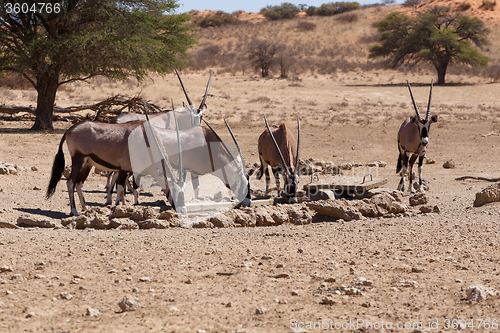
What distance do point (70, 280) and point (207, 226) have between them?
214 centimetres

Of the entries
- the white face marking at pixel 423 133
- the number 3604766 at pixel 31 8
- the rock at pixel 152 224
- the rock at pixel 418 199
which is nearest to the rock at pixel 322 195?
the rock at pixel 418 199

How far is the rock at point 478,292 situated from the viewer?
12.0 ft

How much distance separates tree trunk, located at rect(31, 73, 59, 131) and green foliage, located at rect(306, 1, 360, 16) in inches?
1967

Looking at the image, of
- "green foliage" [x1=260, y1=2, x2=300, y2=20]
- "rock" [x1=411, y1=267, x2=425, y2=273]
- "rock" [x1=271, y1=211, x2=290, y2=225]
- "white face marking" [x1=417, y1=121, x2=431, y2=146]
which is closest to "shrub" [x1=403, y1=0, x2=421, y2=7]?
"green foliage" [x1=260, y1=2, x2=300, y2=20]

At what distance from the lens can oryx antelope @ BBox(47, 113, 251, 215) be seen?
7.45 meters

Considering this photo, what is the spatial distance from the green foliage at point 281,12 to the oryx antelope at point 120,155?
188 ft

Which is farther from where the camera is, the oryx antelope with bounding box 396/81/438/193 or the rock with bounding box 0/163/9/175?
the rock with bounding box 0/163/9/175

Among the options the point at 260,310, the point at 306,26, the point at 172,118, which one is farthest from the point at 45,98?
the point at 306,26

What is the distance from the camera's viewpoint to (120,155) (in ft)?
24.7

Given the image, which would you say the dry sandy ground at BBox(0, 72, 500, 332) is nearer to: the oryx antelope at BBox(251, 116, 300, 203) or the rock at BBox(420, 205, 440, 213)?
the rock at BBox(420, 205, 440, 213)

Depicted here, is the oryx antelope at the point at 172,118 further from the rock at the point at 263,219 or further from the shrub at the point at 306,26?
the shrub at the point at 306,26

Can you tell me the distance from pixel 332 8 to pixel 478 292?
62449mm

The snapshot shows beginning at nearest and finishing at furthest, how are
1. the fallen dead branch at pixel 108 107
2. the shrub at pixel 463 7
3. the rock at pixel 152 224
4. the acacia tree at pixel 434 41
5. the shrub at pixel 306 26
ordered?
the rock at pixel 152 224 < the fallen dead branch at pixel 108 107 < the acacia tree at pixel 434 41 < the shrub at pixel 306 26 < the shrub at pixel 463 7

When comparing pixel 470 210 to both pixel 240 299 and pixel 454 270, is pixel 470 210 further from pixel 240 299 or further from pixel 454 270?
pixel 240 299
